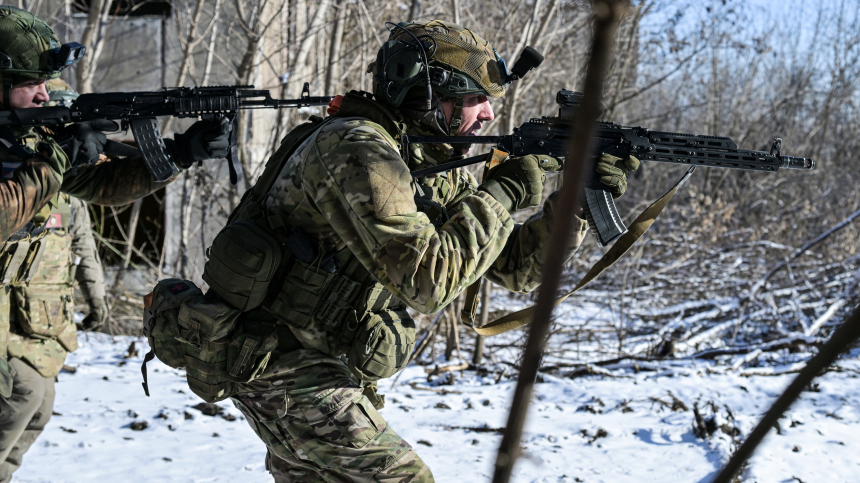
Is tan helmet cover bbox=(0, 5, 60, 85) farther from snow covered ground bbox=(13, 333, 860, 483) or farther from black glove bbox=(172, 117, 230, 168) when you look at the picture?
snow covered ground bbox=(13, 333, 860, 483)

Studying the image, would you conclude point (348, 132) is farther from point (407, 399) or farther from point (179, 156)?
point (407, 399)

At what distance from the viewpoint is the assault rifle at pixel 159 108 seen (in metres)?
3.16

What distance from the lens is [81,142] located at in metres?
3.08

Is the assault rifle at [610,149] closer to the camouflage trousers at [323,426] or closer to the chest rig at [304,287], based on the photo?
the chest rig at [304,287]

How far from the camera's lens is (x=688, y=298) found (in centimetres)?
817

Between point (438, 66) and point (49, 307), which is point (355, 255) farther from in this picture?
point (49, 307)

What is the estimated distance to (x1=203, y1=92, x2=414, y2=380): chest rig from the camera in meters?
2.10

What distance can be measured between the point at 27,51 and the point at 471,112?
192 centimetres

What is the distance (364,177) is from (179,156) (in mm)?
1692

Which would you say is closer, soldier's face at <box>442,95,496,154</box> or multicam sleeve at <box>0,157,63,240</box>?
soldier's face at <box>442,95,496,154</box>

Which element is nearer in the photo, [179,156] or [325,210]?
[325,210]

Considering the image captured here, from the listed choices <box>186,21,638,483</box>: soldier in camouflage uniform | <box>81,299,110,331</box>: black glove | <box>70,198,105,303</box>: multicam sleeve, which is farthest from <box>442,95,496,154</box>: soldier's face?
<box>81,299,110,331</box>: black glove

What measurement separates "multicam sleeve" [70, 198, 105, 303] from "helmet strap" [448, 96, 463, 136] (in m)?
2.45

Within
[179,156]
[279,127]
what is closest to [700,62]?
[279,127]
